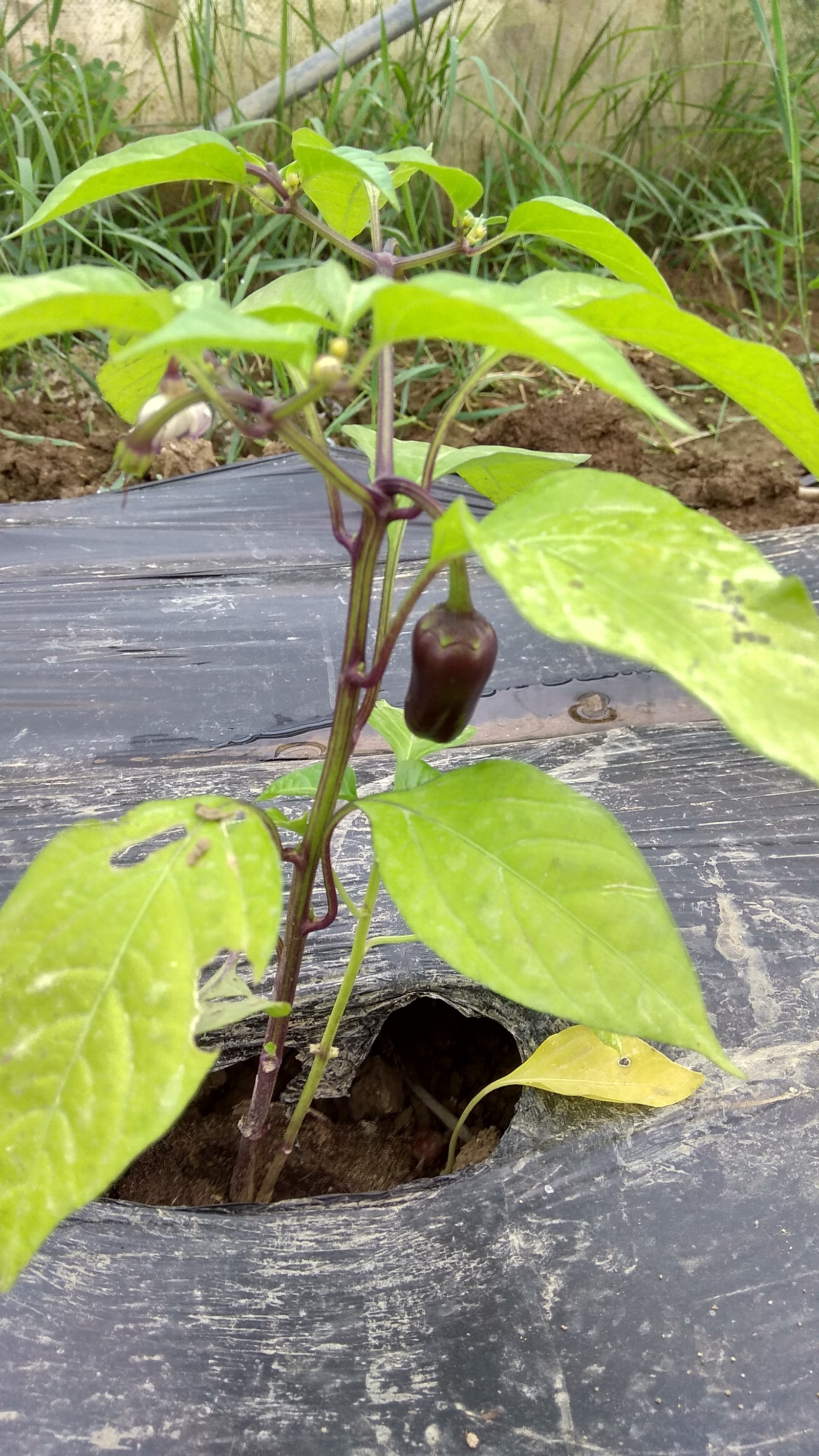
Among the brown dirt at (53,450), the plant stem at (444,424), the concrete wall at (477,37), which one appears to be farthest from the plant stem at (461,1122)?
the concrete wall at (477,37)

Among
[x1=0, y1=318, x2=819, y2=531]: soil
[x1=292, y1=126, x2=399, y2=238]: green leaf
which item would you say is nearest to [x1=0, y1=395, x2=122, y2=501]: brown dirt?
[x1=0, y1=318, x2=819, y2=531]: soil

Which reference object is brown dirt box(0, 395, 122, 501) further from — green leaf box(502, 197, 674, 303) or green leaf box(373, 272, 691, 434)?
green leaf box(373, 272, 691, 434)

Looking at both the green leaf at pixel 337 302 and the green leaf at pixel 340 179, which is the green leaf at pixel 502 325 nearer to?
the green leaf at pixel 337 302

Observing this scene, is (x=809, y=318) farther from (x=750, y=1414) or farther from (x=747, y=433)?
(x=750, y=1414)

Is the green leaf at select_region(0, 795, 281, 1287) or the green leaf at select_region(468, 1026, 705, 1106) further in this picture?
the green leaf at select_region(468, 1026, 705, 1106)

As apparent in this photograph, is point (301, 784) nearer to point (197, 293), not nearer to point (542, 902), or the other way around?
point (542, 902)

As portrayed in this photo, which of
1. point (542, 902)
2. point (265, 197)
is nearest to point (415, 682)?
point (542, 902)
